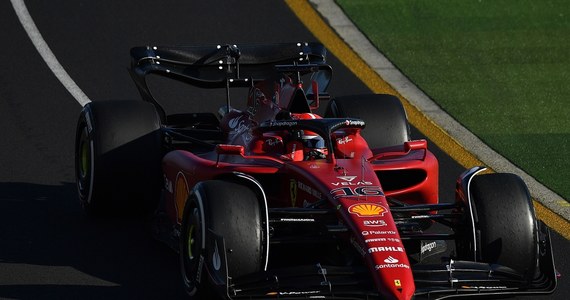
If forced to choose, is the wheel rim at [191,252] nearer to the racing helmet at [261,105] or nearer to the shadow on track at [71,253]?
the shadow on track at [71,253]

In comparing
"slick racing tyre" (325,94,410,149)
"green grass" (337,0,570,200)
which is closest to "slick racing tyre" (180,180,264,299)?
"slick racing tyre" (325,94,410,149)

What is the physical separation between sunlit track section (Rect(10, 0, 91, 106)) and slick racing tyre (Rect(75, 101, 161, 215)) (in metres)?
3.46

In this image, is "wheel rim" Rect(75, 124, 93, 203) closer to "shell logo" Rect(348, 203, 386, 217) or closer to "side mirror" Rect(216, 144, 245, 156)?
"side mirror" Rect(216, 144, 245, 156)

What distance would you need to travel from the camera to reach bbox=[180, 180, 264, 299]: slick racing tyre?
8.51m

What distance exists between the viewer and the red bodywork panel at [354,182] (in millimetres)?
8344

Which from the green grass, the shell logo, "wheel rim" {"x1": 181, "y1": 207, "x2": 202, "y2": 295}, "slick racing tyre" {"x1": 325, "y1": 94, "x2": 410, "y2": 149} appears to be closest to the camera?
the shell logo

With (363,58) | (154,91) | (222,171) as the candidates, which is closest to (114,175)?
(222,171)

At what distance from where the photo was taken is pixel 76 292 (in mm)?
9203

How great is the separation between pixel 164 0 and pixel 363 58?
3.02m

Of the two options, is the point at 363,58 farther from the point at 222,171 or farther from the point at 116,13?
the point at 222,171

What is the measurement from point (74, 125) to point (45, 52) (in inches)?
103

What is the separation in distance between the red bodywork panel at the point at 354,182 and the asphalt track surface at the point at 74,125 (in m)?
0.69

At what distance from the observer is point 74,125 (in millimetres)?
13500

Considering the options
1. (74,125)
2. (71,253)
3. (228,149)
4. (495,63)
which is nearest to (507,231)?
(228,149)
